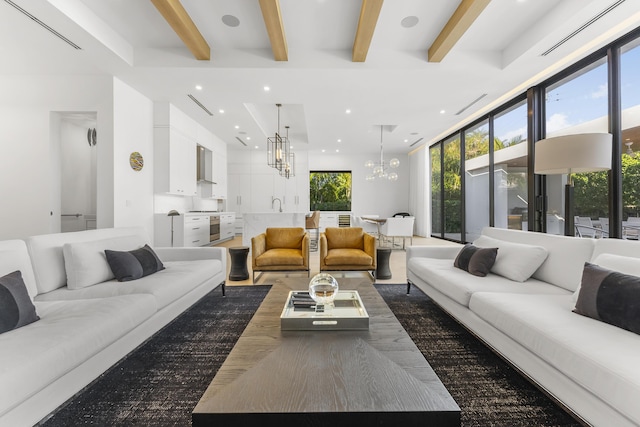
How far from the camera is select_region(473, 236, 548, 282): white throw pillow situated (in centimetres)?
229

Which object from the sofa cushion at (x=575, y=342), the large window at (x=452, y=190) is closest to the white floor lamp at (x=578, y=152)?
the sofa cushion at (x=575, y=342)

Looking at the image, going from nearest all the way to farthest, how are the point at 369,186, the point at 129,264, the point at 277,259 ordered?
the point at 129,264 < the point at 277,259 < the point at 369,186

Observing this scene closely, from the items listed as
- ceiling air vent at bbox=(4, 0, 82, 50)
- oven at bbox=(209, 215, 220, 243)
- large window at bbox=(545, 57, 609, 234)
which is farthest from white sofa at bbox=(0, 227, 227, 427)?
large window at bbox=(545, 57, 609, 234)

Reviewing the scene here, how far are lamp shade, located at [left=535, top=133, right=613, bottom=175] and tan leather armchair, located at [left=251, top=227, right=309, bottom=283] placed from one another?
8.56ft

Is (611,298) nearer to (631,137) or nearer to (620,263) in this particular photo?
(620,263)

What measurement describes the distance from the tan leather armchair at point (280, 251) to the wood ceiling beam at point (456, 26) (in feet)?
9.59

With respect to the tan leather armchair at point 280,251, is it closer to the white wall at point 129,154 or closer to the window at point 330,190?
the white wall at point 129,154

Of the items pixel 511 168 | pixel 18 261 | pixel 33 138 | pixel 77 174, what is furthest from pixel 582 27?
pixel 77 174

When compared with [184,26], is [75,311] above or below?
below

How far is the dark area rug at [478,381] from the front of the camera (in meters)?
1.35

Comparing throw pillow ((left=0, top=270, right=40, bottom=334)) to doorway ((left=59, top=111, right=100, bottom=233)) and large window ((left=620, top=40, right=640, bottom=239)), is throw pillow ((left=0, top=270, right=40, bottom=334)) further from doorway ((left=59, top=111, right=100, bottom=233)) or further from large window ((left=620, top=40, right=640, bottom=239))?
large window ((left=620, top=40, right=640, bottom=239))

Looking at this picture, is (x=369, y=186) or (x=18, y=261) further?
(x=369, y=186)

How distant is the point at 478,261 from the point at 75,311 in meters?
2.95

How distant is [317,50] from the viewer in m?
3.88
